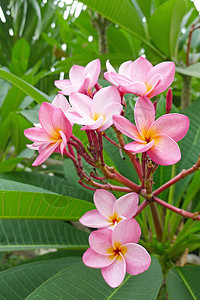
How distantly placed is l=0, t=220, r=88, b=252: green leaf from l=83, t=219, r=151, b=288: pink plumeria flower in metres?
0.26

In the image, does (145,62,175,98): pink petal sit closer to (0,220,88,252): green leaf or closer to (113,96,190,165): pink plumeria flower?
(113,96,190,165): pink plumeria flower

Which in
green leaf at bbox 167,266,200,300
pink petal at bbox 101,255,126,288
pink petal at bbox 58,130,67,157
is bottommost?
green leaf at bbox 167,266,200,300

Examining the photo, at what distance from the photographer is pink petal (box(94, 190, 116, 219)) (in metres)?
0.52

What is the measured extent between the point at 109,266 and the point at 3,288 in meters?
0.29

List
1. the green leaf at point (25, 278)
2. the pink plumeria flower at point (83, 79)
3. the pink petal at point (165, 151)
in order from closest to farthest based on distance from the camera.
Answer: the pink petal at point (165, 151) < the pink plumeria flower at point (83, 79) < the green leaf at point (25, 278)

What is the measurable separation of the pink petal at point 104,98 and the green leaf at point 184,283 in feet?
1.30

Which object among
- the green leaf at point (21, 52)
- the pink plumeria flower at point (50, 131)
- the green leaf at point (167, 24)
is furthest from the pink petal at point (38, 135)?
the green leaf at point (21, 52)

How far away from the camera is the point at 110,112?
0.49 m

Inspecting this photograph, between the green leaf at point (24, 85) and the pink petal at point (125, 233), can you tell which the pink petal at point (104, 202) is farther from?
the green leaf at point (24, 85)

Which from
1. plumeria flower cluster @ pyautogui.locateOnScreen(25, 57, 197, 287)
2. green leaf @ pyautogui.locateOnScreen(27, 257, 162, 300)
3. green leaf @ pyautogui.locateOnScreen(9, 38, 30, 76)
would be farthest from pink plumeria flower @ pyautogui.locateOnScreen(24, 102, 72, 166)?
green leaf @ pyautogui.locateOnScreen(9, 38, 30, 76)

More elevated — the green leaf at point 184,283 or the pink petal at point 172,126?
the pink petal at point 172,126

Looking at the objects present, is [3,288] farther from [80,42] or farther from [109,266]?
[80,42]

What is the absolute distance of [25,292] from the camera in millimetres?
669

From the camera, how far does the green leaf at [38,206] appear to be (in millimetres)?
585
